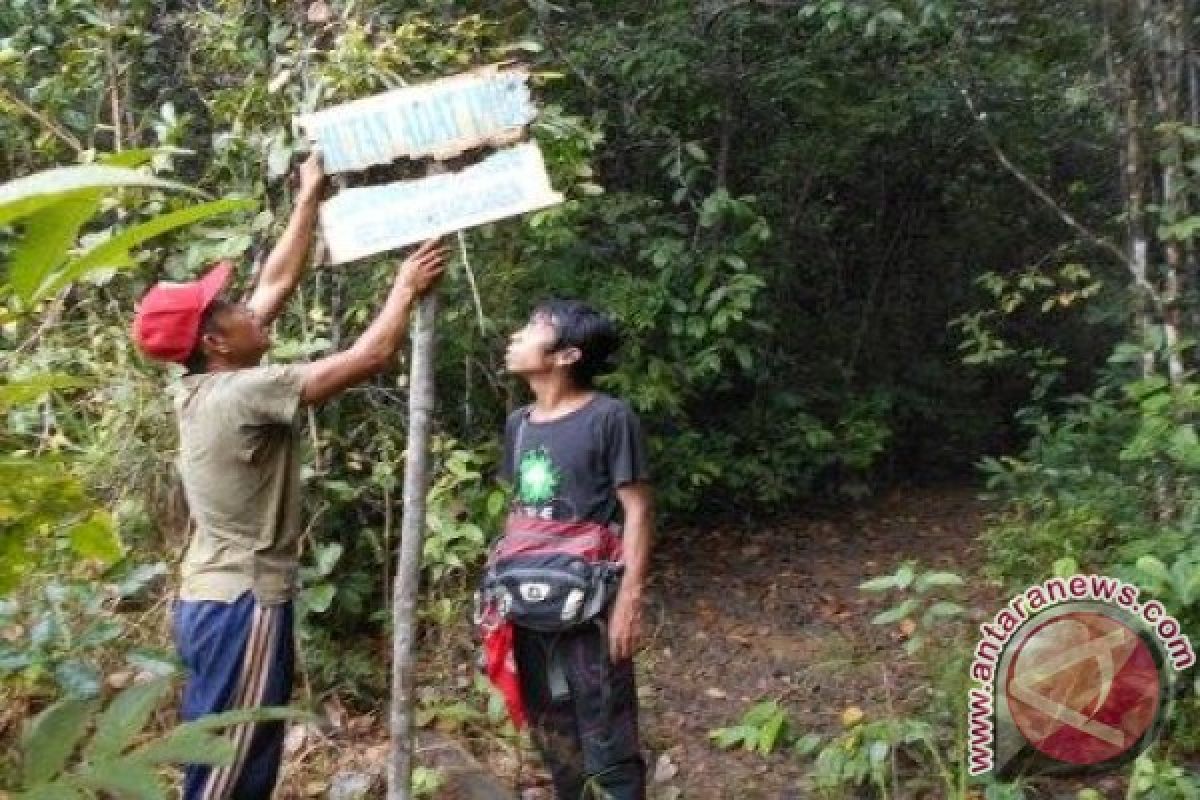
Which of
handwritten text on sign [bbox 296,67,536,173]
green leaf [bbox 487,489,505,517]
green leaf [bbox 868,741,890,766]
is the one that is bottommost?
green leaf [bbox 868,741,890,766]

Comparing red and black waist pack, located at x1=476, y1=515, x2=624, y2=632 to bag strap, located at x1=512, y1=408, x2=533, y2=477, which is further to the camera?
bag strap, located at x1=512, y1=408, x2=533, y2=477

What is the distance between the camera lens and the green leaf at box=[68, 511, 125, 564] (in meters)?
1.27

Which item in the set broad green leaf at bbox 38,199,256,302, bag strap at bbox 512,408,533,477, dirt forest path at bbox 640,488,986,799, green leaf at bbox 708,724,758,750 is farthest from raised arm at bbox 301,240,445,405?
green leaf at bbox 708,724,758,750

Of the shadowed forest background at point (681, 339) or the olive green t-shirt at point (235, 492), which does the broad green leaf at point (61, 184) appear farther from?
the olive green t-shirt at point (235, 492)

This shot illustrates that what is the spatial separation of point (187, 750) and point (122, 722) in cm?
7

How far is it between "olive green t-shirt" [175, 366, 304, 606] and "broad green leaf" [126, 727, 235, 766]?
1652 millimetres

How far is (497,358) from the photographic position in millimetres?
4789

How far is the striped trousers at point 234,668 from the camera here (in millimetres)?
2697

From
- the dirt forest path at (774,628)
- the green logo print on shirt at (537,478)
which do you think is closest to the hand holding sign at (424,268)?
the green logo print on shirt at (537,478)

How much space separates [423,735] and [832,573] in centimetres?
269

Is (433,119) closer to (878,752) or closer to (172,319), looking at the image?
(172,319)

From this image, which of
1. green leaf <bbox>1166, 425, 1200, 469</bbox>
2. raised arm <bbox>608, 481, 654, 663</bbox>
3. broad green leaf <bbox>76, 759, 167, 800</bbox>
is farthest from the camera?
green leaf <bbox>1166, 425, 1200, 469</bbox>

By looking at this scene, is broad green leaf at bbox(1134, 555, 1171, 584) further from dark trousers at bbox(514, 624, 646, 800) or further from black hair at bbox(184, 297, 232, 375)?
black hair at bbox(184, 297, 232, 375)

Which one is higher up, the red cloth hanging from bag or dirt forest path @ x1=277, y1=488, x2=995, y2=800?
the red cloth hanging from bag
